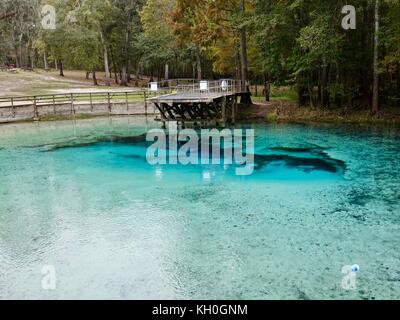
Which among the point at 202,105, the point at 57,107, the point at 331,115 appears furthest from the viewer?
the point at 57,107

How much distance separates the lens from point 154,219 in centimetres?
1155

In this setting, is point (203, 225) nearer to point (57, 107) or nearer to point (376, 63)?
point (376, 63)

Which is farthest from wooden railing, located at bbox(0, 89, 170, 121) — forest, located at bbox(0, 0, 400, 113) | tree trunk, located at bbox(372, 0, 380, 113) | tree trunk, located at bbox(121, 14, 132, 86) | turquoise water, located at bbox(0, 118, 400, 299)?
tree trunk, located at bbox(121, 14, 132, 86)

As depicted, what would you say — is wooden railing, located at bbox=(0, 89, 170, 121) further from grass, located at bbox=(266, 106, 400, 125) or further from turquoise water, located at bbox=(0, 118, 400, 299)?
turquoise water, located at bbox=(0, 118, 400, 299)

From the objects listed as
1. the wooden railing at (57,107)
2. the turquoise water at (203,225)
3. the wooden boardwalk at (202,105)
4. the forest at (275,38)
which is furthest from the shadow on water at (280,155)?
the wooden railing at (57,107)

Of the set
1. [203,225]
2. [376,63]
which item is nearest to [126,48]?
[376,63]

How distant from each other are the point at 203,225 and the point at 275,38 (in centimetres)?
1960

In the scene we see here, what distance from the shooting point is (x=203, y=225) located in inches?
434

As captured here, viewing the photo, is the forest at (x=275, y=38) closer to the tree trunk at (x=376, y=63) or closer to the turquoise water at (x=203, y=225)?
the tree trunk at (x=376, y=63)

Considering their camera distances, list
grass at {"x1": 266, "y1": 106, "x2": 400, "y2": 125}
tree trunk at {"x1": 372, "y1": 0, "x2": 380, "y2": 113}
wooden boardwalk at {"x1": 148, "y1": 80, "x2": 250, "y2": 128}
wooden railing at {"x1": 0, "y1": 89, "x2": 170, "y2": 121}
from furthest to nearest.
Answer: wooden railing at {"x1": 0, "y1": 89, "x2": 170, "y2": 121} < grass at {"x1": 266, "y1": 106, "x2": 400, "y2": 125} < wooden boardwalk at {"x1": 148, "y1": 80, "x2": 250, "y2": 128} < tree trunk at {"x1": 372, "y1": 0, "x2": 380, "y2": 113}

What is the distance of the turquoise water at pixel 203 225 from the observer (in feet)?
26.6

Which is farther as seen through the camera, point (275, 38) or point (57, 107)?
point (57, 107)

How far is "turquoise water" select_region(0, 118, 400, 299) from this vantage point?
8102mm

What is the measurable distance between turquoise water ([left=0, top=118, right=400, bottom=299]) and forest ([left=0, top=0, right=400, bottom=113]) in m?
7.52
